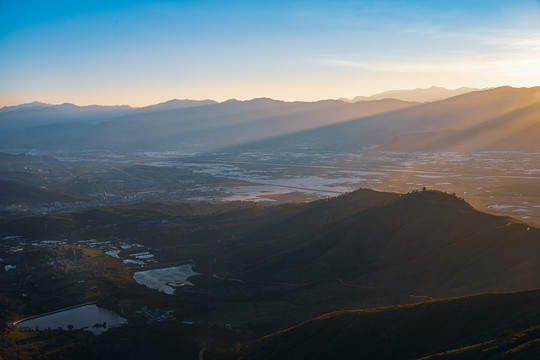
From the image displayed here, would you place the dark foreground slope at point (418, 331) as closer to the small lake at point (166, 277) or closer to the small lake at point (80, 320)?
the small lake at point (80, 320)

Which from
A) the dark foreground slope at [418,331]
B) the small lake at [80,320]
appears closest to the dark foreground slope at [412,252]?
the dark foreground slope at [418,331]

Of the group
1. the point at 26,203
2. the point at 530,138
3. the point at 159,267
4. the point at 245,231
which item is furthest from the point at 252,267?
the point at 530,138

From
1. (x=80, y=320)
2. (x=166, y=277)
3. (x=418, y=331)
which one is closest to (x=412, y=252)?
(x=418, y=331)

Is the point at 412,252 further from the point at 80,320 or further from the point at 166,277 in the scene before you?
the point at 80,320

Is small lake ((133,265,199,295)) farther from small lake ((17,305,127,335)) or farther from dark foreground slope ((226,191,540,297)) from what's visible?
small lake ((17,305,127,335))

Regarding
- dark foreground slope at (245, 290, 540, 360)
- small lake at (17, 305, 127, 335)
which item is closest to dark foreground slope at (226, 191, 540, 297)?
dark foreground slope at (245, 290, 540, 360)

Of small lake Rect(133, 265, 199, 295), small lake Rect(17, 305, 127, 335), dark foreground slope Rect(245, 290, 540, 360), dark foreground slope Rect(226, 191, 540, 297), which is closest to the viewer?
dark foreground slope Rect(245, 290, 540, 360)

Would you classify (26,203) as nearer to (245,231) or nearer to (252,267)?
(245,231)
